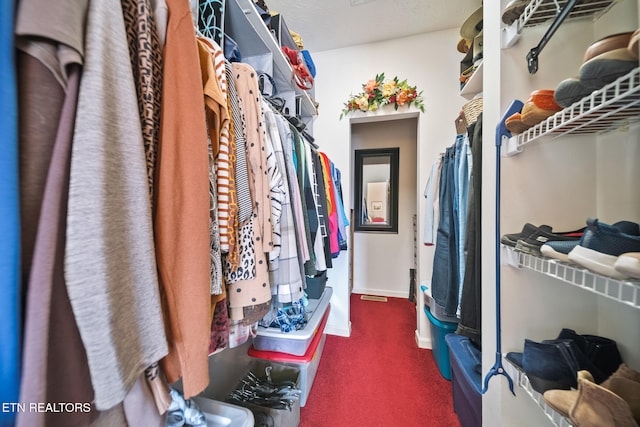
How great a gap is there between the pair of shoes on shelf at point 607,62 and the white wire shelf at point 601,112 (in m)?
0.02

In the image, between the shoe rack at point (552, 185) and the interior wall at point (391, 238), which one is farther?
the interior wall at point (391, 238)

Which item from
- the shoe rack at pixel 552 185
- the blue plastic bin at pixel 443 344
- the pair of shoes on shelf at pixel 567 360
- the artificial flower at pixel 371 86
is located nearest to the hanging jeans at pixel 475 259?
the shoe rack at pixel 552 185

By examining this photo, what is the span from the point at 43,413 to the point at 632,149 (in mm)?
1215

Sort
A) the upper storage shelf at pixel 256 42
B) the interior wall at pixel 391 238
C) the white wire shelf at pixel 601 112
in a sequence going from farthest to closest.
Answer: the interior wall at pixel 391 238
the upper storage shelf at pixel 256 42
the white wire shelf at pixel 601 112

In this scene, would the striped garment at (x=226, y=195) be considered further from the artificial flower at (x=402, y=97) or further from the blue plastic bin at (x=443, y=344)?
the artificial flower at (x=402, y=97)

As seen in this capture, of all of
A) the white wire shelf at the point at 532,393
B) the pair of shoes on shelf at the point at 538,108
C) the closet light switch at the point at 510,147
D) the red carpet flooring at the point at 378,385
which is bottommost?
the red carpet flooring at the point at 378,385

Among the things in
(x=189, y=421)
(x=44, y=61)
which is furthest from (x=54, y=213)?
(x=189, y=421)

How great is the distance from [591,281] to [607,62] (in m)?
0.40

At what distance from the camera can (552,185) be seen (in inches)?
24.8

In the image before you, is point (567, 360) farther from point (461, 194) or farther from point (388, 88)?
point (388, 88)

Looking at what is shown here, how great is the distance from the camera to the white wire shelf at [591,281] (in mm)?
336

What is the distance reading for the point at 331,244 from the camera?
1.26 metres

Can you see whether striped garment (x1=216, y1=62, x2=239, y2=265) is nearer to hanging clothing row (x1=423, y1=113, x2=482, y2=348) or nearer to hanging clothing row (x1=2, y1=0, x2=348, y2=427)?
hanging clothing row (x1=2, y1=0, x2=348, y2=427)

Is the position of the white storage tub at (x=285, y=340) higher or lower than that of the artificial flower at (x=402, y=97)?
lower
